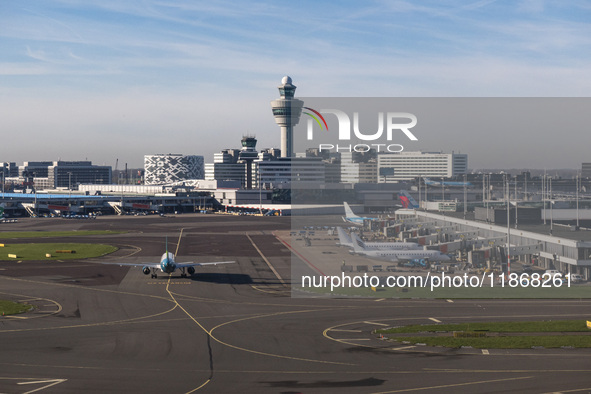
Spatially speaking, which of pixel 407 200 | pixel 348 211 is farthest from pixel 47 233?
pixel 407 200

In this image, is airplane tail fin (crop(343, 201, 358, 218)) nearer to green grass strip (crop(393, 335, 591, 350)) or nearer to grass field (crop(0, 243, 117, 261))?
grass field (crop(0, 243, 117, 261))

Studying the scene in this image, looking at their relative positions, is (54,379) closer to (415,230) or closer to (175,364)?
(175,364)

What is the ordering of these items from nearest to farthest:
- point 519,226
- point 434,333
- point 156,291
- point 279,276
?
point 434,333 < point 156,291 < point 279,276 < point 519,226

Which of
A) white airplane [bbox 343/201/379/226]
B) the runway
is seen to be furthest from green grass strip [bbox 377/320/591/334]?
white airplane [bbox 343/201/379/226]

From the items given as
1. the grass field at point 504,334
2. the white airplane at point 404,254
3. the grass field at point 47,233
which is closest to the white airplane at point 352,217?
the white airplane at point 404,254

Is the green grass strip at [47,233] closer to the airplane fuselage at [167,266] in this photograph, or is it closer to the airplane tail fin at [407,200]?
the airplane tail fin at [407,200]

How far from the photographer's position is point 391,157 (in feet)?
455

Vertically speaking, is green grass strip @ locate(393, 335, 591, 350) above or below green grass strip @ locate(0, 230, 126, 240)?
below

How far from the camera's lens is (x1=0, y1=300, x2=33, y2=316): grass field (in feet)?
248

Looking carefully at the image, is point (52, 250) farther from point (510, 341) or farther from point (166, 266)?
point (510, 341)

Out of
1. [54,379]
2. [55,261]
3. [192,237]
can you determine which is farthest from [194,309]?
[192,237]

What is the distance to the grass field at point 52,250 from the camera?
132 meters

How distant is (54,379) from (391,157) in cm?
9891

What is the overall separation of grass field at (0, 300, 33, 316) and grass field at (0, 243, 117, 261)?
48.8m
